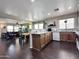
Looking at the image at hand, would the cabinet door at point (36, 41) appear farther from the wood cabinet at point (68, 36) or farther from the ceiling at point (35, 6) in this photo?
the wood cabinet at point (68, 36)

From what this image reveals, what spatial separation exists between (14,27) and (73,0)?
1237cm

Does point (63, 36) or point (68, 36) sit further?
point (63, 36)

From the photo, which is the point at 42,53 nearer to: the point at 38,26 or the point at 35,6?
the point at 35,6

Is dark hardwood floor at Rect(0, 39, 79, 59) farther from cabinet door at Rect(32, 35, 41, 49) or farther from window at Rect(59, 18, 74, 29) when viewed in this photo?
window at Rect(59, 18, 74, 29)

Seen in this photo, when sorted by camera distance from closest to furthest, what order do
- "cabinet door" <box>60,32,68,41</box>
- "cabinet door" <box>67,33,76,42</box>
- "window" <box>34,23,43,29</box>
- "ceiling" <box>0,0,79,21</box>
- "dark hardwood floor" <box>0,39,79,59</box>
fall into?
"dark hardwood floor" <box>0,39,79,59</box> < "ceiling" <box>0,0,79,21</box> < "cabinet door" <box>67,33,76,42</box> < "cabinet door" <box>60,32,68,41</box> < "window" <box>34,23,43,29</box>

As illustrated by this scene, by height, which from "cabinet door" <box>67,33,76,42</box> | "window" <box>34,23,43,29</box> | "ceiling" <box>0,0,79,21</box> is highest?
"ceiling" <box>0,0,79,21</box>

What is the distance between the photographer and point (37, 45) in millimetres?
4441

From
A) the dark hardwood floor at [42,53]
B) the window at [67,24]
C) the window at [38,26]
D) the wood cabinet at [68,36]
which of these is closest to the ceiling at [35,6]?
the window at [67,24]

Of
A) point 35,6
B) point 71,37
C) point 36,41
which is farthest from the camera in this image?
point 71,37

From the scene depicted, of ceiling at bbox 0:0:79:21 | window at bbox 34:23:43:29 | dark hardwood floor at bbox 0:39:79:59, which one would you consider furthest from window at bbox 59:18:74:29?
dark hardwood floor at bbox 0:39:79:59

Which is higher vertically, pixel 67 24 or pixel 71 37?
pixel 67 24

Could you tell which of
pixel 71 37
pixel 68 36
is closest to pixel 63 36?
pixel 68 36

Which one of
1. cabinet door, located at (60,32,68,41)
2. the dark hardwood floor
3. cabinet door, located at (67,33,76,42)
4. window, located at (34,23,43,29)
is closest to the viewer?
the dark hardwood floor

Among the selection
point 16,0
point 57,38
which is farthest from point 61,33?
point 16,0
